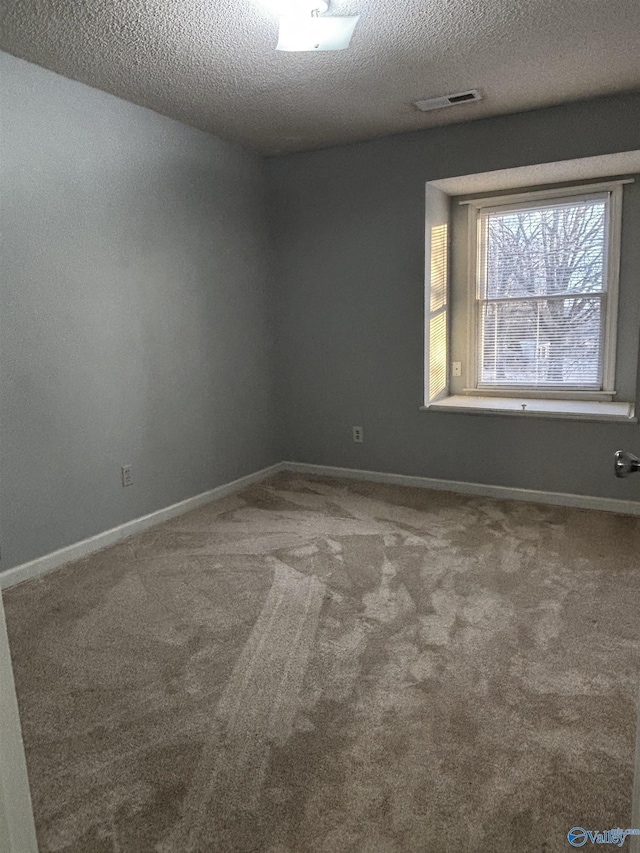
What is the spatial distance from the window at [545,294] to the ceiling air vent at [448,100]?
982 millimetres

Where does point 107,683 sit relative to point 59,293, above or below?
below

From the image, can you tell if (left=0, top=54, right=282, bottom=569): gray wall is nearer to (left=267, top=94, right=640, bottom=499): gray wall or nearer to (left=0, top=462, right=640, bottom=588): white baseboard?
(left=0, top=462, right=640, bottom=588): white baseboard

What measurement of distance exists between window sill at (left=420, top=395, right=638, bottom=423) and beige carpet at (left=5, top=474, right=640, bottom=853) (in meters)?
0.70

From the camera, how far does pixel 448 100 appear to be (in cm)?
347

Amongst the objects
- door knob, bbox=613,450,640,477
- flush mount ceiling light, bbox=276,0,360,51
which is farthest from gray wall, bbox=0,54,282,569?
door knob, bbox=613,450,640,477

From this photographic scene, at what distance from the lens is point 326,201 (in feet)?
14.6

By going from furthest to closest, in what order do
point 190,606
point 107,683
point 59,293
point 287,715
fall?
point 59,293 → point 190,606 → point 107,683 → point 287,715

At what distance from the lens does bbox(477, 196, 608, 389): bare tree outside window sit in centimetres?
412

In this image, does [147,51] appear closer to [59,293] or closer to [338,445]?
[59,293]

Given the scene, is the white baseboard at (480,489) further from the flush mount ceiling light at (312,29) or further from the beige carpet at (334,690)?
the flush mount ceiling light at (312,29)

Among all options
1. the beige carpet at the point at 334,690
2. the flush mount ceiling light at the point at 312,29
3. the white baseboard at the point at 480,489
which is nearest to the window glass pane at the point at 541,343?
the white baseboard at the point at 480,489

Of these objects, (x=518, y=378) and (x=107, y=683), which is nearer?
(x=107, y=683)

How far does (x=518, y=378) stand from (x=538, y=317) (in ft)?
1.48

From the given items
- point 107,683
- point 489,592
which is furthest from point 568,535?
point 107,683
